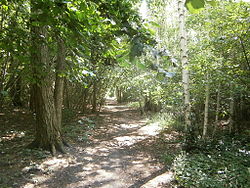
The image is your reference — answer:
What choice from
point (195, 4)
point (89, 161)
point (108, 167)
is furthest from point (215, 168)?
point (195, 4)

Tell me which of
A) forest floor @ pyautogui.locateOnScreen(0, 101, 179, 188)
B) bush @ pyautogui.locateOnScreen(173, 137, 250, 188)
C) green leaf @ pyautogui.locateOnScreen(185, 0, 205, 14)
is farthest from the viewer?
forest floor @ pyautogui.locateOnScreen(0, 101, 179, 188)

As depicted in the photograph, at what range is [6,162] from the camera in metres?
4.42

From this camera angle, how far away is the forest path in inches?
158

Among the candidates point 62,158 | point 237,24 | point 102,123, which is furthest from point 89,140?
point 237,24

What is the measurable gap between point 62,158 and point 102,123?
536 centimetres

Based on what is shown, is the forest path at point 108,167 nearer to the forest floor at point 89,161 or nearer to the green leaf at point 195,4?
the forest floor at point 89,161

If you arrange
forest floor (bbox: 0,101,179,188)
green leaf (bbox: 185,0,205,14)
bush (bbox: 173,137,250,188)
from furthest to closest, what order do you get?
forest floor (bbox: 0,101,179,188) → bush (bbox: 173,137,250,188) → green leaf (bbox: 185,0,205,14)

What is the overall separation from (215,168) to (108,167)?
277 cm

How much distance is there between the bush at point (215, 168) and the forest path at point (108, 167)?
51cm

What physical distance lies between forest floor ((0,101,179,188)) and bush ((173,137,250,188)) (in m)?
0.46

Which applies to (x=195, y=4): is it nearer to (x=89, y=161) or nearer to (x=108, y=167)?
(x=108, y=167)

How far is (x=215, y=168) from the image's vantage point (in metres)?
3.93

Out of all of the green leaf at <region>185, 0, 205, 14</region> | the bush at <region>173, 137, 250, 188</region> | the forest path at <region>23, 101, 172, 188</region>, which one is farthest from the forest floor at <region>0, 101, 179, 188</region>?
the green leaf at <region>185, 0, 205, 14</region>

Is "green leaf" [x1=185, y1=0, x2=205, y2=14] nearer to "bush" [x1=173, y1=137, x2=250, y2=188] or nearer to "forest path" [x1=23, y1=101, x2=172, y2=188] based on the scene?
"bush" [x1=173, y1=137, x2=250, y2=188]
